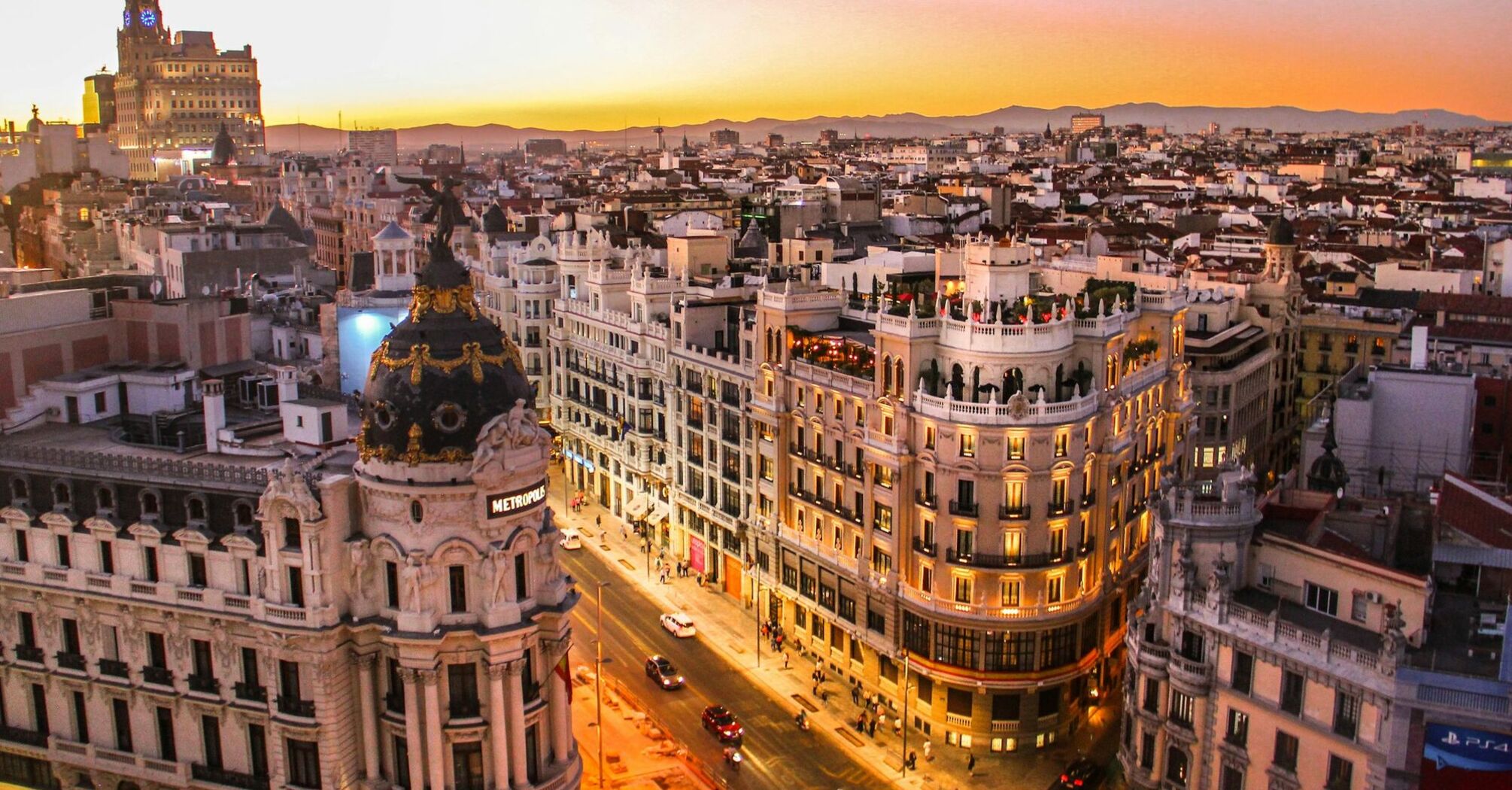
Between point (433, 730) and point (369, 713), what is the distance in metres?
4.08

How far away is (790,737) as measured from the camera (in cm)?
8231

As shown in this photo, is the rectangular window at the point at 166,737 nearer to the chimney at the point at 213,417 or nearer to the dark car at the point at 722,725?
the chimney at the point at 213,417

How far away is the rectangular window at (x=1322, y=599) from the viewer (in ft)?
189

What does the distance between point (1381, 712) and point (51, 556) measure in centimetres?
6063

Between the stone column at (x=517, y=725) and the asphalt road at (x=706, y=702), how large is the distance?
55.1 feet

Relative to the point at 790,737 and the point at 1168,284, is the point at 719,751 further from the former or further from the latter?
the point at 1168,284

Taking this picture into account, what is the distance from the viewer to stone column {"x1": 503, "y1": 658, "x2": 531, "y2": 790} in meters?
60.9

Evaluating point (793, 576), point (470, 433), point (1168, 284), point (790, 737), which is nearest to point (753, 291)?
point (793, 576)

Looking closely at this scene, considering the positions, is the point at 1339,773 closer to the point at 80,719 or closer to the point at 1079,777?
the point at 1079,777

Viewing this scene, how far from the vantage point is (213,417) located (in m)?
69.8

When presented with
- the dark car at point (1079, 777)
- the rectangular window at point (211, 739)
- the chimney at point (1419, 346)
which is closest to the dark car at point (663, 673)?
the dark car at point (1079, 777)

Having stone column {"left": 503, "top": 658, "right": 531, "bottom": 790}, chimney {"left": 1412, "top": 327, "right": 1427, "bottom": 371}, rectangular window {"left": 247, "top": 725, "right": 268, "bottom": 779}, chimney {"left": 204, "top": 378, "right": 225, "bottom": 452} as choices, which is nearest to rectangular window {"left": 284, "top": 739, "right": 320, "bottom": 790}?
rectangular window {"left": 247, "top": 725, "right": 268, "bottom": 779}

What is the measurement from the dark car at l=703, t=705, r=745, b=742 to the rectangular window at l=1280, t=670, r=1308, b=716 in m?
35.2

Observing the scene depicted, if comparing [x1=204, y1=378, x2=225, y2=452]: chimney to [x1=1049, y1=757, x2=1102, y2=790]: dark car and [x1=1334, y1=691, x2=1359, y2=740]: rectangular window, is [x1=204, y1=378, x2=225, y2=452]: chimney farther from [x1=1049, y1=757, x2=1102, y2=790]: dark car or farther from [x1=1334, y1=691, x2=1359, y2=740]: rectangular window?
[x1=1334, y1=691, x2=1359, y2=740]: rectangular window
